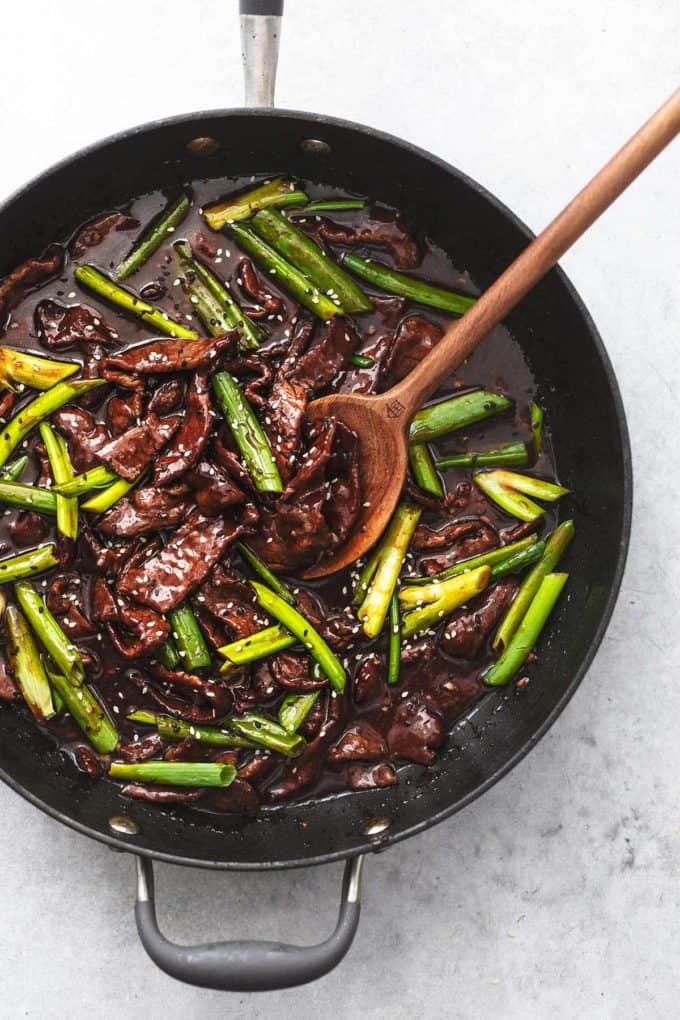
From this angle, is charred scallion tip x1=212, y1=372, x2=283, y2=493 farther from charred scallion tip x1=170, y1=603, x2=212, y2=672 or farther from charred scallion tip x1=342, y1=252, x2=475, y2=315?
charred scallion tip x1=342, y1=252, x2=475, y2=315

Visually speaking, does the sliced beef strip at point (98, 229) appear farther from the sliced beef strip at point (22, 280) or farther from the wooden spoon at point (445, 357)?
the wooden spoon at point (445, 357)

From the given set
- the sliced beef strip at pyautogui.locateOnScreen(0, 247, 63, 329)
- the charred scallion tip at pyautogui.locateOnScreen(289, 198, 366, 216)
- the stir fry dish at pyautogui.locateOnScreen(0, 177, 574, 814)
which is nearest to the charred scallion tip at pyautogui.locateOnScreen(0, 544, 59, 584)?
the stir fry dish at pyautogui.locateOnScreen(0, 177, 574, 814)

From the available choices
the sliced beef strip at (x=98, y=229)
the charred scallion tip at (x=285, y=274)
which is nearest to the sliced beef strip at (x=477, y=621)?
the charred scallion tip at (x=285, y=274)

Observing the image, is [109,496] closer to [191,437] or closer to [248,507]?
[191,437]

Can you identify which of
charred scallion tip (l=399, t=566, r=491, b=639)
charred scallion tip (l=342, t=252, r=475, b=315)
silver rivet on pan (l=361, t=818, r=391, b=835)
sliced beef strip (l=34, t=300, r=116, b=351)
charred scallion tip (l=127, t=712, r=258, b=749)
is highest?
charred scallion tip (l=342, t=252, r=475, b=315)

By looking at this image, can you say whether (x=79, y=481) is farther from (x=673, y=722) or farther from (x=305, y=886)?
(x=673, y=722)

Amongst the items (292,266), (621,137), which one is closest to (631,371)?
(621,137)
